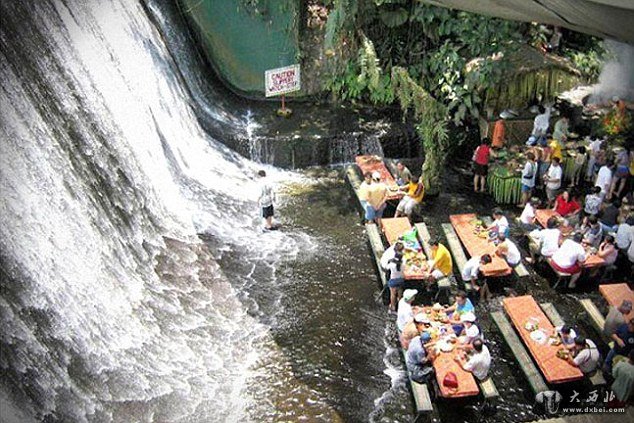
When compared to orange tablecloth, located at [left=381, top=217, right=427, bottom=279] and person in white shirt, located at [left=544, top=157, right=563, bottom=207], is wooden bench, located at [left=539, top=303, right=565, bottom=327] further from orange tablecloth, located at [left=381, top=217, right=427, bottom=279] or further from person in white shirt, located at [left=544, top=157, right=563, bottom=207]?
person in white shirt, located at [left=544, top=157, right=563, bottom=207]

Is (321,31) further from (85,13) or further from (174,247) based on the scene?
(174,247)

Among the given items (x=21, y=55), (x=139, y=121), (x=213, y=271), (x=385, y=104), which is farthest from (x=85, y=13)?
(x=385, y=104)

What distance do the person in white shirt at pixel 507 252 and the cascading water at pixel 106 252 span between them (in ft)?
12.0

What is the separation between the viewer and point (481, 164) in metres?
13.4

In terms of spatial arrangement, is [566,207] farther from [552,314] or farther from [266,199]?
[266,199]

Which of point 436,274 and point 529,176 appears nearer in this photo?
point 436,274

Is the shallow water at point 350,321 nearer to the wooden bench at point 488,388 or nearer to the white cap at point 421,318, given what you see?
the wooden bench at point 488,388

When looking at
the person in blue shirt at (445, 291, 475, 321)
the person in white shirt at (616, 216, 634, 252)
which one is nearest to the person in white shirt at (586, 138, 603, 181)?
the person in white shirt at (616, 216, 634, 252)

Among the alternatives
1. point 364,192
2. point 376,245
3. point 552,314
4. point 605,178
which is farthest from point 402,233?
point 605,178

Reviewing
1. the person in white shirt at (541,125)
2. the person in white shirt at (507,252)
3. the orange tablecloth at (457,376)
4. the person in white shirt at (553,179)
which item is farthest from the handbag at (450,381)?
the person in white shirt at (541,125)

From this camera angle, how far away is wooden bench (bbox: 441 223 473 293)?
441 inches

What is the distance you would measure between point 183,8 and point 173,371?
11416mm

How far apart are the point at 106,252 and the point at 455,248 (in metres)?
6.30

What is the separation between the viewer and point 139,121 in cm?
1234
